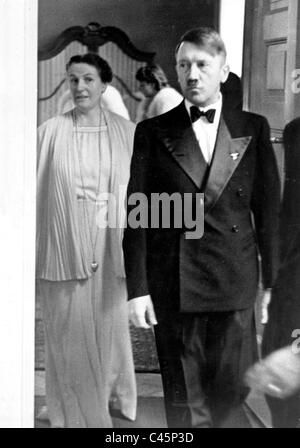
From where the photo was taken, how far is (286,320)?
89.8 inches

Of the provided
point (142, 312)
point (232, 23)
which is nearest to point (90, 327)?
point (142, 312)

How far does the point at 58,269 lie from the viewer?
7.25ft

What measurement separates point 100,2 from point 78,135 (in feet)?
1.26

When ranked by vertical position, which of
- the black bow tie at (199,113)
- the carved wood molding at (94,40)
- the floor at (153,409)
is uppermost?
the carved wood molding at (94,40)

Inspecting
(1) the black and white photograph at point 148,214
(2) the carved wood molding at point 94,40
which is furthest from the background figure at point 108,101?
(2) the carved wood molding at point 94,40

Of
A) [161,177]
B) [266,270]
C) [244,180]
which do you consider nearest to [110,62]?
[161,177]

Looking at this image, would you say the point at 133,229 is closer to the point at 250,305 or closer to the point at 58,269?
the point at 58,269

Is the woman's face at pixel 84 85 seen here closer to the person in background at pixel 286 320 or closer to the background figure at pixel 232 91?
the background figure at pixel 232 91

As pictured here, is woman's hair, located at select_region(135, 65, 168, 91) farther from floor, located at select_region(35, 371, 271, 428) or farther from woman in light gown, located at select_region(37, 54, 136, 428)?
floor, located at select_region(35, 371, 271, 428)

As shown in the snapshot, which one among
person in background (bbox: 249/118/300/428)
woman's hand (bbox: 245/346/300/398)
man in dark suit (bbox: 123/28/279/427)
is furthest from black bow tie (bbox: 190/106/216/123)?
woman's hand (bbox: 245/346/300/398)

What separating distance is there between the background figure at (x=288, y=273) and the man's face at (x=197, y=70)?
0.86 ft

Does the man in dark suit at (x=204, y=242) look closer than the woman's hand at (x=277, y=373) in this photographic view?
Yes

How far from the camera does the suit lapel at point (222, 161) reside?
2.18m

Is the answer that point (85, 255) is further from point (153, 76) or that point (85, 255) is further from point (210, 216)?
point (153, 76)
